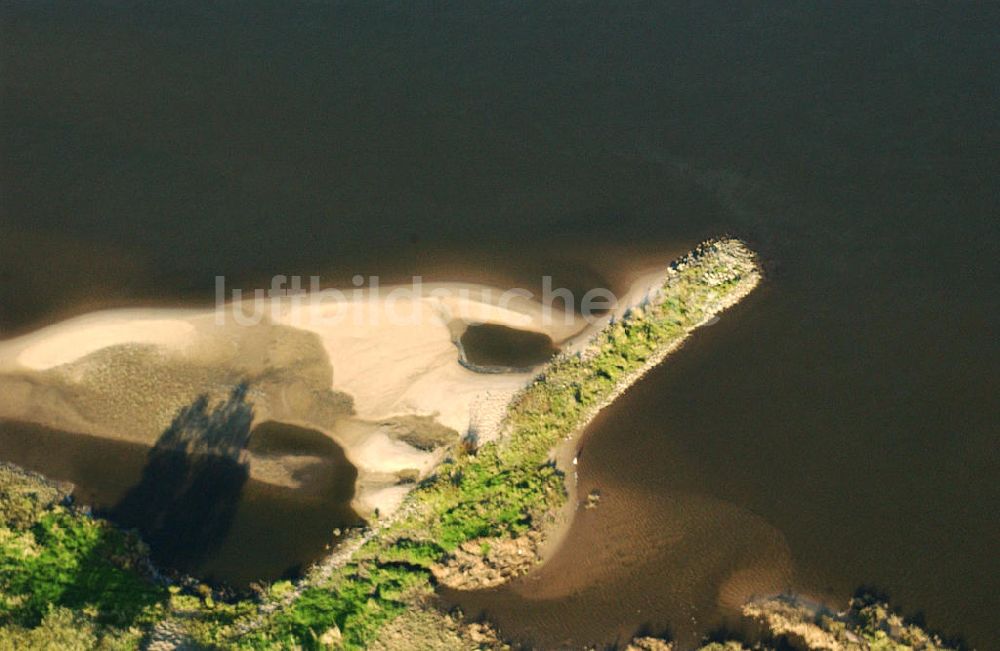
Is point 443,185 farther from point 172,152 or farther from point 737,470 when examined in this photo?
point 737,470

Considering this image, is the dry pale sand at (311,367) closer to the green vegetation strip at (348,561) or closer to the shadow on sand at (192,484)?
the shadow on sand at (192,484)

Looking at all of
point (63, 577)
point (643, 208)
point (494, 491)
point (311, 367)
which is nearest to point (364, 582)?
point (494, 491)

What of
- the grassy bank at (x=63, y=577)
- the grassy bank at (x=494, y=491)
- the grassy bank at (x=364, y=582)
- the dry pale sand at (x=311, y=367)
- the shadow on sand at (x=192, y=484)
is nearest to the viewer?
the grassy bank at (x=63, y=577)

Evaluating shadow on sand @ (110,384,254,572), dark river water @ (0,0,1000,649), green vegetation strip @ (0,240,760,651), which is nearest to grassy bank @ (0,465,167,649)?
green vegetation strip @ (0,240,760,651)

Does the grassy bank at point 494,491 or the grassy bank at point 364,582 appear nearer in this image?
the grassy bank at point 364,582

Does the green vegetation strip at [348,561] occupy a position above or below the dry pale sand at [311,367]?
below

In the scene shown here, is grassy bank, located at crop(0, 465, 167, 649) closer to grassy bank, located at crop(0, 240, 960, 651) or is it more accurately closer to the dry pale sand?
grassy bank, located at crop(0, 240, 960, 651)

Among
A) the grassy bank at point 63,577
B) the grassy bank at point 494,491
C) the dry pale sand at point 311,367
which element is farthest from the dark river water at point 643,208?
the grassy bank at point 63,577
